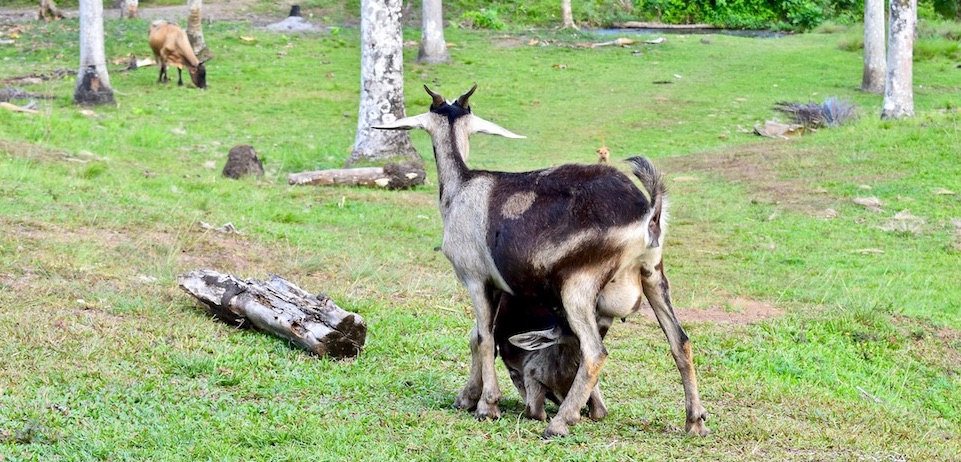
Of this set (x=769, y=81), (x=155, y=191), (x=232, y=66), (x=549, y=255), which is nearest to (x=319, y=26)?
(x=232, y=66)

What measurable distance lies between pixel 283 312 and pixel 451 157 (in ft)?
5.22

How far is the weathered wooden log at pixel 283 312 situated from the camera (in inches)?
253

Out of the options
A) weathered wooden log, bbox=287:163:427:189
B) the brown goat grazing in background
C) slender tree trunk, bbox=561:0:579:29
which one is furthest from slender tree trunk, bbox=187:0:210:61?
slender tree trunk, bbox=561:0:579:29

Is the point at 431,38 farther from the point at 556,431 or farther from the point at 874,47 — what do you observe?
the point at 556,431

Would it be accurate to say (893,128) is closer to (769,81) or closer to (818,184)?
(818,184)

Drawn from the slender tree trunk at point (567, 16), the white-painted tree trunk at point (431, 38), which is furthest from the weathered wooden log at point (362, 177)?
the slender tree trunk at point (567, 16)

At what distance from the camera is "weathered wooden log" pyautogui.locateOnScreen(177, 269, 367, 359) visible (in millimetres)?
6434

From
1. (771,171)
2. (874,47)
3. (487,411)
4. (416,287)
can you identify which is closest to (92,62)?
(771,171)

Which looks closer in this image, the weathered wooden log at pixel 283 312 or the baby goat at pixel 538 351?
the baby goat at pixel 538 351

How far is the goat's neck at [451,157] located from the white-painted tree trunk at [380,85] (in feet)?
29.1

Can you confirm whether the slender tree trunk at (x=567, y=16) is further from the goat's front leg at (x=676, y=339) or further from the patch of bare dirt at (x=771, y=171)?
the goat's front leg at (x=676, y=339)

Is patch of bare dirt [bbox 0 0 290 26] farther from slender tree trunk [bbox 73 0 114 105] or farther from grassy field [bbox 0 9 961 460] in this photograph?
slender tree trunk [bbox 73 0 114 105]

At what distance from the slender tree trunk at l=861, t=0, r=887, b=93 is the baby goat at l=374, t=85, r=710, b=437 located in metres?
18.5

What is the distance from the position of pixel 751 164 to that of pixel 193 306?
10.3 metres
